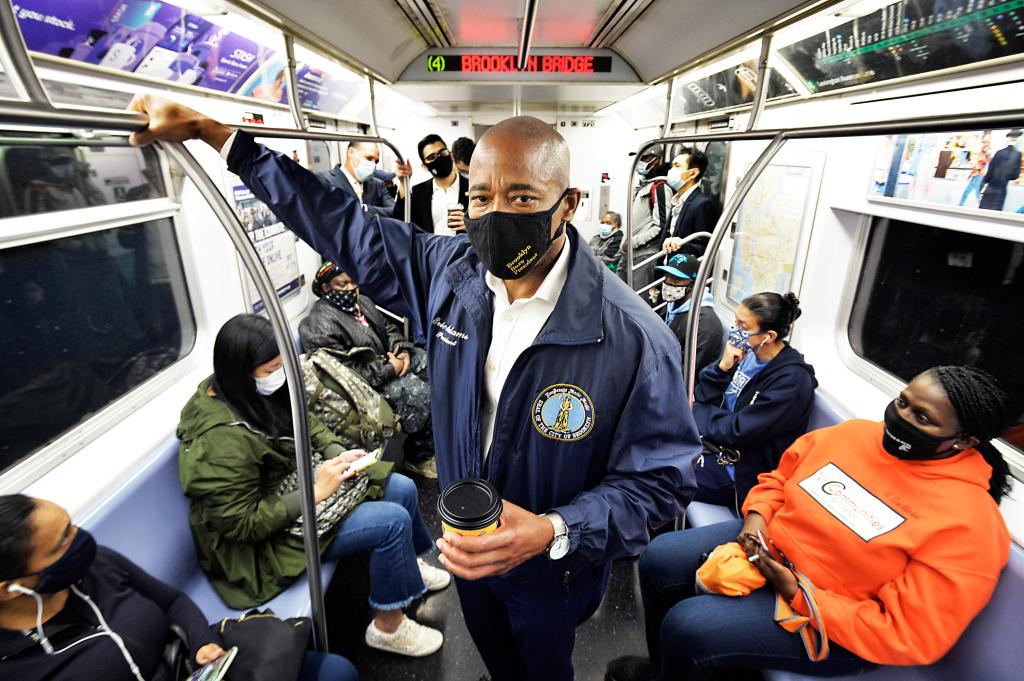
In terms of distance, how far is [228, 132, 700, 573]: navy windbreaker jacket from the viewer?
127 cm

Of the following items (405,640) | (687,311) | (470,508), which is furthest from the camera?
(687,311)

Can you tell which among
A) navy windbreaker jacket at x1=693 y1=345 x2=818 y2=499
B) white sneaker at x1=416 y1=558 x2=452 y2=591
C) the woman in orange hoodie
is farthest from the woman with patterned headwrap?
the woman in orange hoodie

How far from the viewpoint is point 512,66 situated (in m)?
2.71

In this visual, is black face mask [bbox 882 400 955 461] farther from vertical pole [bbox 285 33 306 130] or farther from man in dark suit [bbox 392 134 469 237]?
man in dark suit [bbox 392 134 469 237]

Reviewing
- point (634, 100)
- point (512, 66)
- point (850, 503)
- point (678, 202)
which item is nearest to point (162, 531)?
point (850, 503)

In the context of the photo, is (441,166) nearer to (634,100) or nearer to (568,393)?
(634,100)

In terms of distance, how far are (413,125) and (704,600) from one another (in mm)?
7525

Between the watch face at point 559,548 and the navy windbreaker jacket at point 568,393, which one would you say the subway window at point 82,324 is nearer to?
the navy windbreaker jacket at point 568,393

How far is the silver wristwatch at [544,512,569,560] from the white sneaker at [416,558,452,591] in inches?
70.2

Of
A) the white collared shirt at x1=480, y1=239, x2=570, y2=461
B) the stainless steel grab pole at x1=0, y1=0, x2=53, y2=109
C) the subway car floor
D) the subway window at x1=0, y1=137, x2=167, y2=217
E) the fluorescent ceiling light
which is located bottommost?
the subway car floor

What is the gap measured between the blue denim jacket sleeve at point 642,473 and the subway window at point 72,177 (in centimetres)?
212

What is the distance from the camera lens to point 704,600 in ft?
6.32

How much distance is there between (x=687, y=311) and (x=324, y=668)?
2825 millimetres

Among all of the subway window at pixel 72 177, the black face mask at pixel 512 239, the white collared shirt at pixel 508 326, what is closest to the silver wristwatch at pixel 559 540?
the white collared shirt at pixel 508 326
